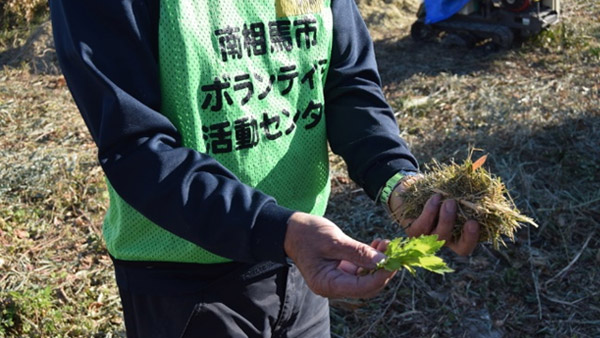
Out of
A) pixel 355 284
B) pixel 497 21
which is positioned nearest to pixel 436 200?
pixel 355 284

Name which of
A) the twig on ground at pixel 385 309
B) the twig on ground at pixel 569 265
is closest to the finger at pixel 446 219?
the twig on ground at pixel 385 309

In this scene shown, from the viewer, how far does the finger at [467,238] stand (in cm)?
189

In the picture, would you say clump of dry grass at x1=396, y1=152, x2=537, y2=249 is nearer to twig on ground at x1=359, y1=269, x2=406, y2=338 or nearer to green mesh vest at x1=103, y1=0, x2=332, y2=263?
green mesh vest at x1=103, y1=0, x2=332, y2=263

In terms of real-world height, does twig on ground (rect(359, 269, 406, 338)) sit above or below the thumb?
below

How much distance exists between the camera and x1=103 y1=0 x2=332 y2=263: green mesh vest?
1.88 m

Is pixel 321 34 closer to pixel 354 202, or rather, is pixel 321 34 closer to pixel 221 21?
pixel 221 21

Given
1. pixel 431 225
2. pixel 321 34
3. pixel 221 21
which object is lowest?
pixel 431 225

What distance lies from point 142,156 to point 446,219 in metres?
0.76

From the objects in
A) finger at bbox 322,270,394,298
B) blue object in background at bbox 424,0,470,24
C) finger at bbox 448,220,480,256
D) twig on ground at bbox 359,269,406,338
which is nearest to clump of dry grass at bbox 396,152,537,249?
Result: finger at bbox 448,220,480,256

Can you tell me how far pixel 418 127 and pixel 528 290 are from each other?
81.2 inches

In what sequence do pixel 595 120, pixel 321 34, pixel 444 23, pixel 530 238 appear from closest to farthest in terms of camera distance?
pixel 321 34 < pixel 530 238 < pixel 595 120 < pixel 444 23

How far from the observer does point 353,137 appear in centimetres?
220

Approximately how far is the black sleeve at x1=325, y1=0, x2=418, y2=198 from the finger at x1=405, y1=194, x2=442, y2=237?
0.22 metres

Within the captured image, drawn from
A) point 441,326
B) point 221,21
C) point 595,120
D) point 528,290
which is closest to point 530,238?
point 528,290
